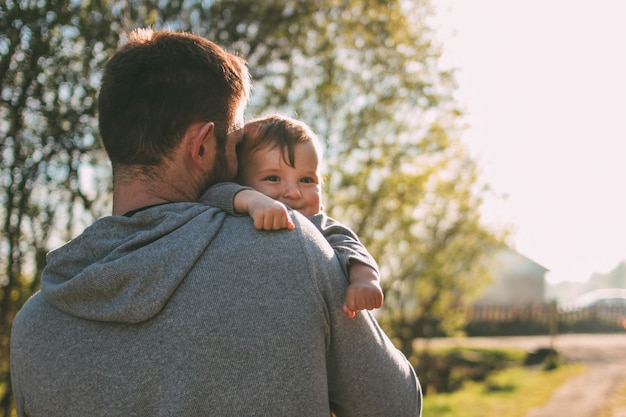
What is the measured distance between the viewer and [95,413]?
159 centimetres

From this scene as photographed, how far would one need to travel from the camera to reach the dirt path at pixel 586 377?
38.3ft

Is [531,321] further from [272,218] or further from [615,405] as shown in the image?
[272,218]

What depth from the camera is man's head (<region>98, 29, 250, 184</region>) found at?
6.00ft

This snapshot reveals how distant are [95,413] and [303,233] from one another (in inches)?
26.9

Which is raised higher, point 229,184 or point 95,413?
point 229,184

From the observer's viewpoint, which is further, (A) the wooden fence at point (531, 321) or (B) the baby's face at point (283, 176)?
(A) the wooden fence at point (531, 321)

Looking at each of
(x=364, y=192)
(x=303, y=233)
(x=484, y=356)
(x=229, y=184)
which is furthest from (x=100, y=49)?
(x=484, y=356)

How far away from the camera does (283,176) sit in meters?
2.61

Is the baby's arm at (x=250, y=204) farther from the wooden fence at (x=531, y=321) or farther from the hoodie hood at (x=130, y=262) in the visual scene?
the wooden fence at (x=531, y=321)

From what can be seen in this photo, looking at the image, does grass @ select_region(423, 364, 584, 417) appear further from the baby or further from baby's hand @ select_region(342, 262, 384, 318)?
baby's hand @ select_region(342, 262, 384, 318)

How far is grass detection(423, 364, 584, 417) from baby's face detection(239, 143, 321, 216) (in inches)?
401

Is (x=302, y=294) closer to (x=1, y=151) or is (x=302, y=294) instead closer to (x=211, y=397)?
(x=211, y=397)

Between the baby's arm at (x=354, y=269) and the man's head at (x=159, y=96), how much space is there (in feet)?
1.70

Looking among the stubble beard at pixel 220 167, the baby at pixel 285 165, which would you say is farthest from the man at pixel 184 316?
the baby at pixel 285 165
